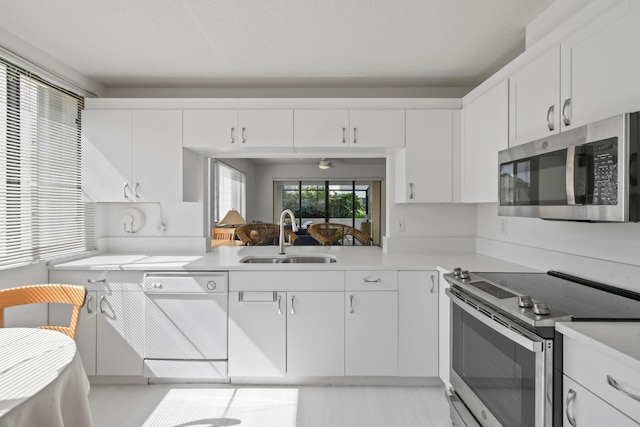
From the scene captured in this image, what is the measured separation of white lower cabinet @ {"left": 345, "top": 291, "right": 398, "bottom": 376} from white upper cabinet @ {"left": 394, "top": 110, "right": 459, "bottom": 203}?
2.93ft

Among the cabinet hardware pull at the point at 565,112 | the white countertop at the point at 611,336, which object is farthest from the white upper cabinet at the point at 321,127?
the white countertop at the point at 611,336

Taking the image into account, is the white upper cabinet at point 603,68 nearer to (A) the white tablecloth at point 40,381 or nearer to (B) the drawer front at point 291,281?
(B) the drawer front at point 291,281

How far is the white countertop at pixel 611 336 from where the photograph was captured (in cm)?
95

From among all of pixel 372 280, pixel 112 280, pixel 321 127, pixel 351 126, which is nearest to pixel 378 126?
pixel 351 126

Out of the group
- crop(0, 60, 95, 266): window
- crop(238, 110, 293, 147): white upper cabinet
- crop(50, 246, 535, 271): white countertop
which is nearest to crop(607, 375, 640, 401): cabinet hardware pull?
crop(50, 246, 535, 271): white countertop

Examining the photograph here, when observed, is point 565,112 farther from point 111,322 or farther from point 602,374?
point 111,322

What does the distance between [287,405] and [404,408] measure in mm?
743

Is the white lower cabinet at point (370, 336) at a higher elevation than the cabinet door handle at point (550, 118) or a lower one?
lower

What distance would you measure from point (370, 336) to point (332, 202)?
1806 mm

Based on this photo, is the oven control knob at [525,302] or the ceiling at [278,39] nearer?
the oven control knob at [525,302]

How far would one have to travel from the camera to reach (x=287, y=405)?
2223mm

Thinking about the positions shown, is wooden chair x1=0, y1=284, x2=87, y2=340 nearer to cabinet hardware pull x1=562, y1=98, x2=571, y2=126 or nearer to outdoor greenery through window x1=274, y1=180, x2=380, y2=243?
outdoor greenery through window x1=274, y1=180, x2=380, y2=243

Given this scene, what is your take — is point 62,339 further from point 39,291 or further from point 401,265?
point 401,265

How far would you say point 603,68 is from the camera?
1.39 metres
